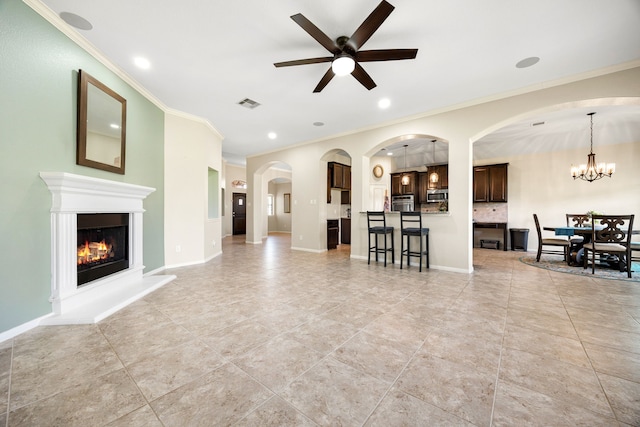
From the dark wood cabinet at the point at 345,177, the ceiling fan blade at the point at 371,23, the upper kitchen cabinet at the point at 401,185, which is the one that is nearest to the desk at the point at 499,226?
the upper kitchen cabinet at the point at 401,185

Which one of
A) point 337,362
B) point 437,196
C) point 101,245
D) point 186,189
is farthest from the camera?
point 437,196

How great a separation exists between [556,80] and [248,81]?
4.36 meters

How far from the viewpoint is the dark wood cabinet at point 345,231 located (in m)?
8.01

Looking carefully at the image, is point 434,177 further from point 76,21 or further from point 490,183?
point 76,21

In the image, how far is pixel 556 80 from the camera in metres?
3.44

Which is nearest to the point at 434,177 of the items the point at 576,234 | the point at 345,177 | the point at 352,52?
the point at 345,177

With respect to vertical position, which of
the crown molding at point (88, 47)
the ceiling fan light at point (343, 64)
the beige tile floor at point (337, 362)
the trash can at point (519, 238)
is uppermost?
the crown molding at point (88, 47)

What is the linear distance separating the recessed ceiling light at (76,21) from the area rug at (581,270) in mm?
7478

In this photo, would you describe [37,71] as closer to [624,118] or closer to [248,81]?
[248,81]

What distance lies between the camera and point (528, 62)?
3092 mm

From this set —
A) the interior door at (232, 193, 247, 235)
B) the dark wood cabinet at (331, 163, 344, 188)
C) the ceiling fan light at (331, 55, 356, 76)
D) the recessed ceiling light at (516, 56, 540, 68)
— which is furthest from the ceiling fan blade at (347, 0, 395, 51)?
the interior door at (232, 193, 247, 235)

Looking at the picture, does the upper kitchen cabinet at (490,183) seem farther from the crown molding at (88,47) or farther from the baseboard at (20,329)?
the baseboard at (20,329)

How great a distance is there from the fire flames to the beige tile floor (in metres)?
0.77

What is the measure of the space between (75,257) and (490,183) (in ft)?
29.8
